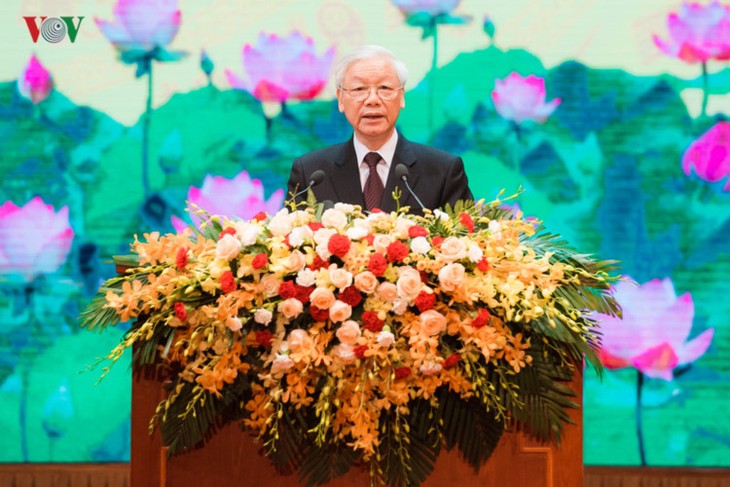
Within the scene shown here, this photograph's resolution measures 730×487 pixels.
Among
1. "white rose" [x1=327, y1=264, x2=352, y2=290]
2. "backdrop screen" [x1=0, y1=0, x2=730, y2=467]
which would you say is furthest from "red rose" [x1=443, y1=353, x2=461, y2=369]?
"backdrop screen" [x1=0, y1=0, x2=730, y2=467]

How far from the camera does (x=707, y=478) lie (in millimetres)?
3350

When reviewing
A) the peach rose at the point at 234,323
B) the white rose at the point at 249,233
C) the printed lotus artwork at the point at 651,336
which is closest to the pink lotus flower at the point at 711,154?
the printed lotus artwork at the point at 651,336

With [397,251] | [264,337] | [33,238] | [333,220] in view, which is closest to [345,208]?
[333,220]

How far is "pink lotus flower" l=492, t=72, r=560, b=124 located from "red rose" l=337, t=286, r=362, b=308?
2.05 m

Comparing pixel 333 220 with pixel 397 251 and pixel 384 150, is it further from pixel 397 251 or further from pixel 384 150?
pixel 384 150

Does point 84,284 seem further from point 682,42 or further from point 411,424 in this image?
point 682,42

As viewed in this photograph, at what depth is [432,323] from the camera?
148 cm

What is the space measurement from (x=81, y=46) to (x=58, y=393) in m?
1.41

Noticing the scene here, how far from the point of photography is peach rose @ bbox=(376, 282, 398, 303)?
1.48 meters

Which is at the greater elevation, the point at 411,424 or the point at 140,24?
the point at 140,24

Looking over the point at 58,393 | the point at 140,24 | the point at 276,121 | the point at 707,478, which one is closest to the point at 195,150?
the point at 276,121

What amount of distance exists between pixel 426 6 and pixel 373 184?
4.20 ft

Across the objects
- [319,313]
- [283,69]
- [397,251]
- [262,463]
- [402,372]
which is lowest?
[262,463]

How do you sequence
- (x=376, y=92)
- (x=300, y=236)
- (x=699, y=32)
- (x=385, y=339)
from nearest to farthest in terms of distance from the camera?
(x=385, y=339), (x=300, y=236), (x=376, y=92), (x=699, y=32)
